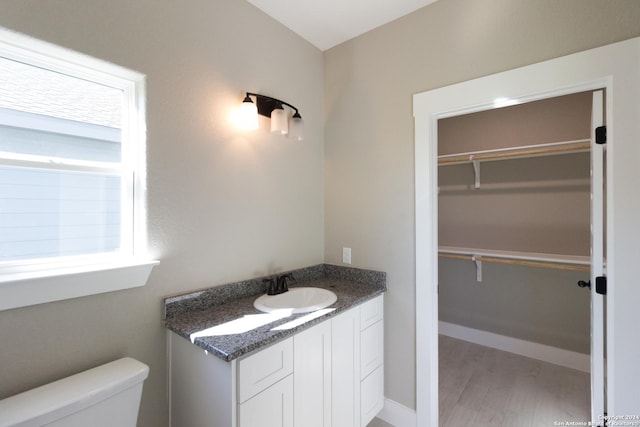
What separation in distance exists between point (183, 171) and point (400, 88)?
1.44m

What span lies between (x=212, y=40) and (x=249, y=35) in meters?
0.29

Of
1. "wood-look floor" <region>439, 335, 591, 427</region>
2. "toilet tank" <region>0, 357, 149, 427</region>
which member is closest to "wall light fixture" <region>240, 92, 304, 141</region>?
"toilet tank" <region>0, 357, 149, 427</region>

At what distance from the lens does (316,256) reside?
2.22m

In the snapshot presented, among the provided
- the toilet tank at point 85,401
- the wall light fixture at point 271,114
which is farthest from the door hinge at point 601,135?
the toilet tank at point 85,401

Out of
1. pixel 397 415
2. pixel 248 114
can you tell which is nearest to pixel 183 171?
pixel 248 114

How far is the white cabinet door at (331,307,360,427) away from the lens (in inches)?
58.9

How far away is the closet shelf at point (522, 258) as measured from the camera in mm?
2229

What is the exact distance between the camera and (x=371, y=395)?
1.78 meters

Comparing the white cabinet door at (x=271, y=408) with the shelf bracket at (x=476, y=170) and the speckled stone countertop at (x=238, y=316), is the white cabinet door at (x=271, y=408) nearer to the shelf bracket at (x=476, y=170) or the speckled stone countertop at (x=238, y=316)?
the speckled stone countertop at (x=238, y=316)

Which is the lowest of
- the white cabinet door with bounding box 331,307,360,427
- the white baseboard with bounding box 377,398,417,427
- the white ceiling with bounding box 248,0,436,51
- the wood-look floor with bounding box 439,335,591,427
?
the wood-look floor with bounding box 439,335,591,427

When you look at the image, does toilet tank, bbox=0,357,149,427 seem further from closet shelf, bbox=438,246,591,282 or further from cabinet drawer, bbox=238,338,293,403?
closet shelf, bbox=438,246,591,282

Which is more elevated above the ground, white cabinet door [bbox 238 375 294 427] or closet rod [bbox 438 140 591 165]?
closet rod [bbox 438 140 591 165]

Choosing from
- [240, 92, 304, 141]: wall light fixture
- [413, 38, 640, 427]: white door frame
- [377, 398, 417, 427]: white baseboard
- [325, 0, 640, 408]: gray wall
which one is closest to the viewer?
[413, 38, 640, 427]: white door frame

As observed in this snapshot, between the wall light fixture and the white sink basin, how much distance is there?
0.98 meters
